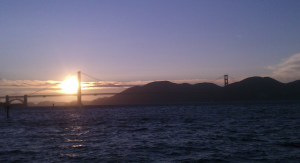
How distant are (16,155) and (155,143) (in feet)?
18.4

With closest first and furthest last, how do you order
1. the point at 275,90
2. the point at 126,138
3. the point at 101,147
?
the point at 101,147 → the point at 126,138 → the point at 275,90

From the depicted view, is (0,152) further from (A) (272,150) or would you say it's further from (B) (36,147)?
(A) (272,150)

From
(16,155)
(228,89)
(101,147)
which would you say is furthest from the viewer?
(228,89)

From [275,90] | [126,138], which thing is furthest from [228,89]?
[126,138]

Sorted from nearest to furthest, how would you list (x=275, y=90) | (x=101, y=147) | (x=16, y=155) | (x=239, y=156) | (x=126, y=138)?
1. (x=239, y=156)
2. (x=16, y=155)
3. (x=101, y=147)
4. (x=126, y=138)
5. (x=275, y=90)

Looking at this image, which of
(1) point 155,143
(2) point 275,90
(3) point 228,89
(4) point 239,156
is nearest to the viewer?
(4) point 239,156

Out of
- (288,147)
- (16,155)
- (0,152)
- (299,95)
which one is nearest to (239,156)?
(288,147)

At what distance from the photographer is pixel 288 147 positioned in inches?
430

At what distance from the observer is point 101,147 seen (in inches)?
458

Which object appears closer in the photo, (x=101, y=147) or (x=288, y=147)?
(x=288, y=147)

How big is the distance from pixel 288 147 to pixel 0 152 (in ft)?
37.4

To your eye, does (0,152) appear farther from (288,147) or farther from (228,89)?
(228,89)

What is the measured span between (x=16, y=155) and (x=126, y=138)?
5.24 meters

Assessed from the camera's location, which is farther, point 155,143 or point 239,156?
point 155,143
